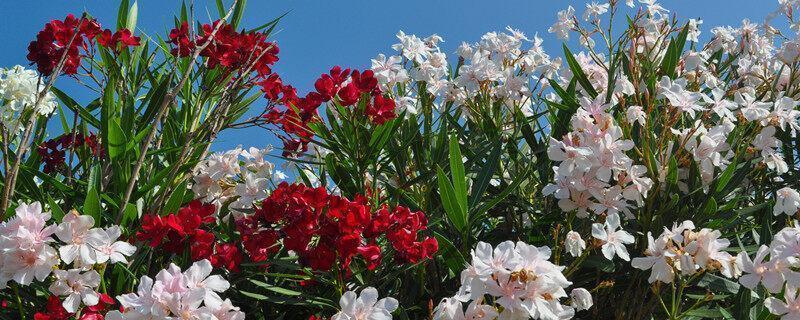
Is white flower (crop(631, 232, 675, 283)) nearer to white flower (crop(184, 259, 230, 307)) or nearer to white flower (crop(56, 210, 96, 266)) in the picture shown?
white flower (crop(184, 259, 230, 307))

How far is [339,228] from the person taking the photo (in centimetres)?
154

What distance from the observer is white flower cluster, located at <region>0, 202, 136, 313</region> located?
1440 mm

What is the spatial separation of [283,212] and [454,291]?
43 centimetres

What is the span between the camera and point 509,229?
2111 mm

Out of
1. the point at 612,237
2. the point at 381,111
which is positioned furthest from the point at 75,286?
the point at 612,237

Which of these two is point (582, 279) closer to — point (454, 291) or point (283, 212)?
point (454, 291)

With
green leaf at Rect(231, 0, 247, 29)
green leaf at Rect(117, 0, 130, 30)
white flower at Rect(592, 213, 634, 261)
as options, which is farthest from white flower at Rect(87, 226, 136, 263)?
green leaf at Rect(117, 0, 130, 30)

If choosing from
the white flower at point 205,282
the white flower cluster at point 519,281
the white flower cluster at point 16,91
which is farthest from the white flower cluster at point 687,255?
the white flower cluster at point 16,91

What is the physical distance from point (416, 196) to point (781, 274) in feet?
3.40

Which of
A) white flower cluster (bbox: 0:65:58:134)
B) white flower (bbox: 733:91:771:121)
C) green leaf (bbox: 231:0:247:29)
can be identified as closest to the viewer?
white flower (bbox: 733:91:771:121)

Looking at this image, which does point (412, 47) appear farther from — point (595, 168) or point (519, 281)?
point (519, 281)

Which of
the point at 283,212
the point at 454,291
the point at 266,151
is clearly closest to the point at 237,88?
the point at 266,151

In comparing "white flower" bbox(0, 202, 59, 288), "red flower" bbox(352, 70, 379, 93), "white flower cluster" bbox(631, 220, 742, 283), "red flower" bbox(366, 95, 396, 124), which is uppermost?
"red flower" bbox(352, 70, 379, 93)

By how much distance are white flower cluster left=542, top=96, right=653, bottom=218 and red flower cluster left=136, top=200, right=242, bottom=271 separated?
Result: 2.16 ft
